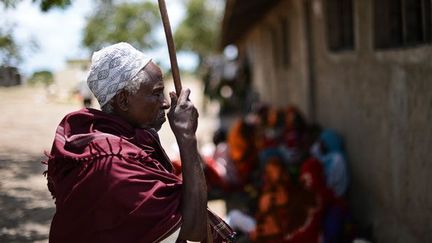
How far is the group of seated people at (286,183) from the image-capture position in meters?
4.45

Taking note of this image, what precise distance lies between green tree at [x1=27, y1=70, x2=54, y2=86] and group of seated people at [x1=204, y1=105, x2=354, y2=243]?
2.55 m

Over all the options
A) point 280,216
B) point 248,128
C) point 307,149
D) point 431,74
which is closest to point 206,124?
point 248,128

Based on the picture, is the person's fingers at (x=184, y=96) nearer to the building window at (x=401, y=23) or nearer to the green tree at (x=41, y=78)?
the green tree at (x=41, y=78)

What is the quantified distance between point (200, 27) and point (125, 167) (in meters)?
44.6

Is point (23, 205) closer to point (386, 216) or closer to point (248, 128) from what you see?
point (386, 216)

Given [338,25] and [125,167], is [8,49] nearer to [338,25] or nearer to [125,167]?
[125,167]

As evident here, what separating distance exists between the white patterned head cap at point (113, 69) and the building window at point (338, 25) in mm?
4221

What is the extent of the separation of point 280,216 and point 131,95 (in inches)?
120

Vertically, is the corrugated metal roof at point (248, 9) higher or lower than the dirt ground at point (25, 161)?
higher

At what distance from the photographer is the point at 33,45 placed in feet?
7.80

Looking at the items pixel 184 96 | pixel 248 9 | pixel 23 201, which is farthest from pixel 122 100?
pixel 248 9

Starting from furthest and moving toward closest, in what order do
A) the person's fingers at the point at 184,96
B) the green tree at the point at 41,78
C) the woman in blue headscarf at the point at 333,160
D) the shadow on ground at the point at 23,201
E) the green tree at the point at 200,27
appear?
the green tree at the point at 200,27, the woman in blue headscarf at the point at 333,160, the green tree at the point at 41,78, the shadow on ground at the point at 23,201, the person's fingers at the point at 184,96

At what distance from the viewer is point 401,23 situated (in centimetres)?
411

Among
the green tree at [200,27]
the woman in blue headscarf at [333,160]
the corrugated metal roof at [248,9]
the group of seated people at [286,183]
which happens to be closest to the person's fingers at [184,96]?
the group of seated people at [286,183]
